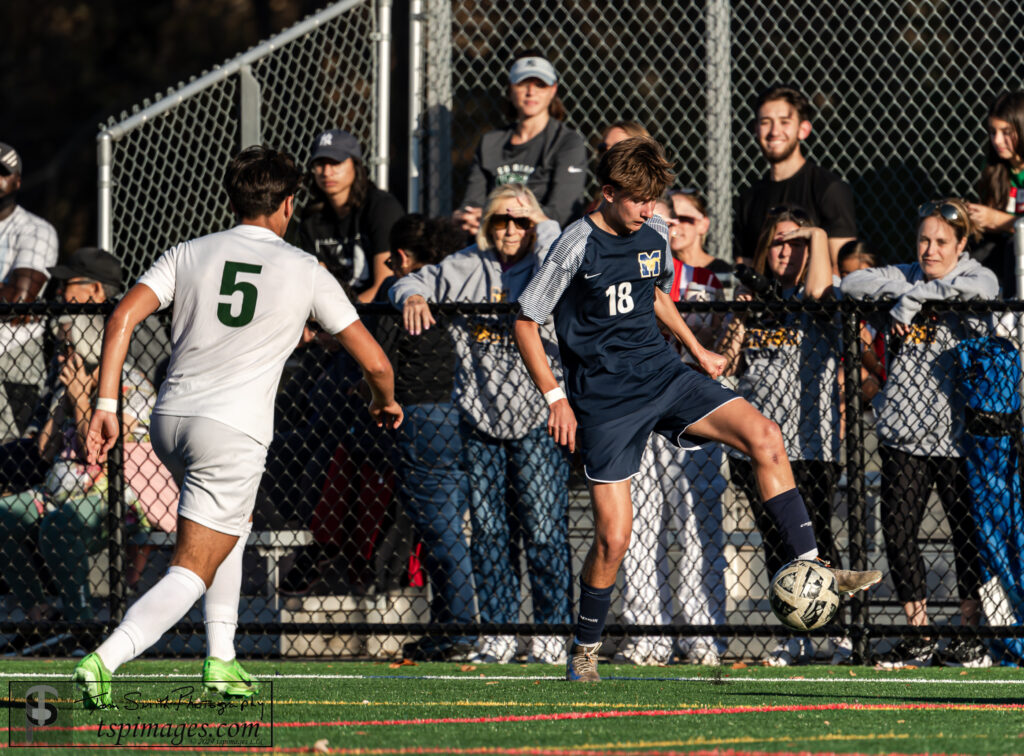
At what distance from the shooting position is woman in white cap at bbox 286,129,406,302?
840cm

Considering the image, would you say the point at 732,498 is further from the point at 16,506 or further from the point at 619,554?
the point at 16,506

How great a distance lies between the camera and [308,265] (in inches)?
213

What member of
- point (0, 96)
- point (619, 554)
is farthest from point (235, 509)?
point (0, 96)

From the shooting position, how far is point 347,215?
8555mm

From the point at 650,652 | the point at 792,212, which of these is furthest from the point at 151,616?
the point at 792,212

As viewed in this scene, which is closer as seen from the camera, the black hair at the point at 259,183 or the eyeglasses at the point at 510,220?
the black hair at the point at 259,183

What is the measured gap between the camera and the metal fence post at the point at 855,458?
7121mm

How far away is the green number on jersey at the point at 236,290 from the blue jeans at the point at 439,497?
2.23m

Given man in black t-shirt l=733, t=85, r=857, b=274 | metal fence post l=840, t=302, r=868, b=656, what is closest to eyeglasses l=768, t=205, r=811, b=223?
man in black t-shirt l=733, t=85, r=857, b=274

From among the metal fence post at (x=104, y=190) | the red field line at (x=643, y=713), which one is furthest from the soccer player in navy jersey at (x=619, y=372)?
the metal fence post at (x=104, y=190)

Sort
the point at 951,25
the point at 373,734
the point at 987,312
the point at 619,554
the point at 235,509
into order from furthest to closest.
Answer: the point at 951,25, the point at 987,312, the point at 619,554, the point at 235,509, the point at 373,734

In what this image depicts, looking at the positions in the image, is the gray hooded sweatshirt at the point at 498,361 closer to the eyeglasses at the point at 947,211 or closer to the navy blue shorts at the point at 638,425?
the navy blue shorts at the point at 638,425

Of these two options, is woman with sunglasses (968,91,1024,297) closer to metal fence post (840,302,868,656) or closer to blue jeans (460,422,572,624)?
metal fence post (840,302,868,656)

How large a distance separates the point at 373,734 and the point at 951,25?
10621 mm
